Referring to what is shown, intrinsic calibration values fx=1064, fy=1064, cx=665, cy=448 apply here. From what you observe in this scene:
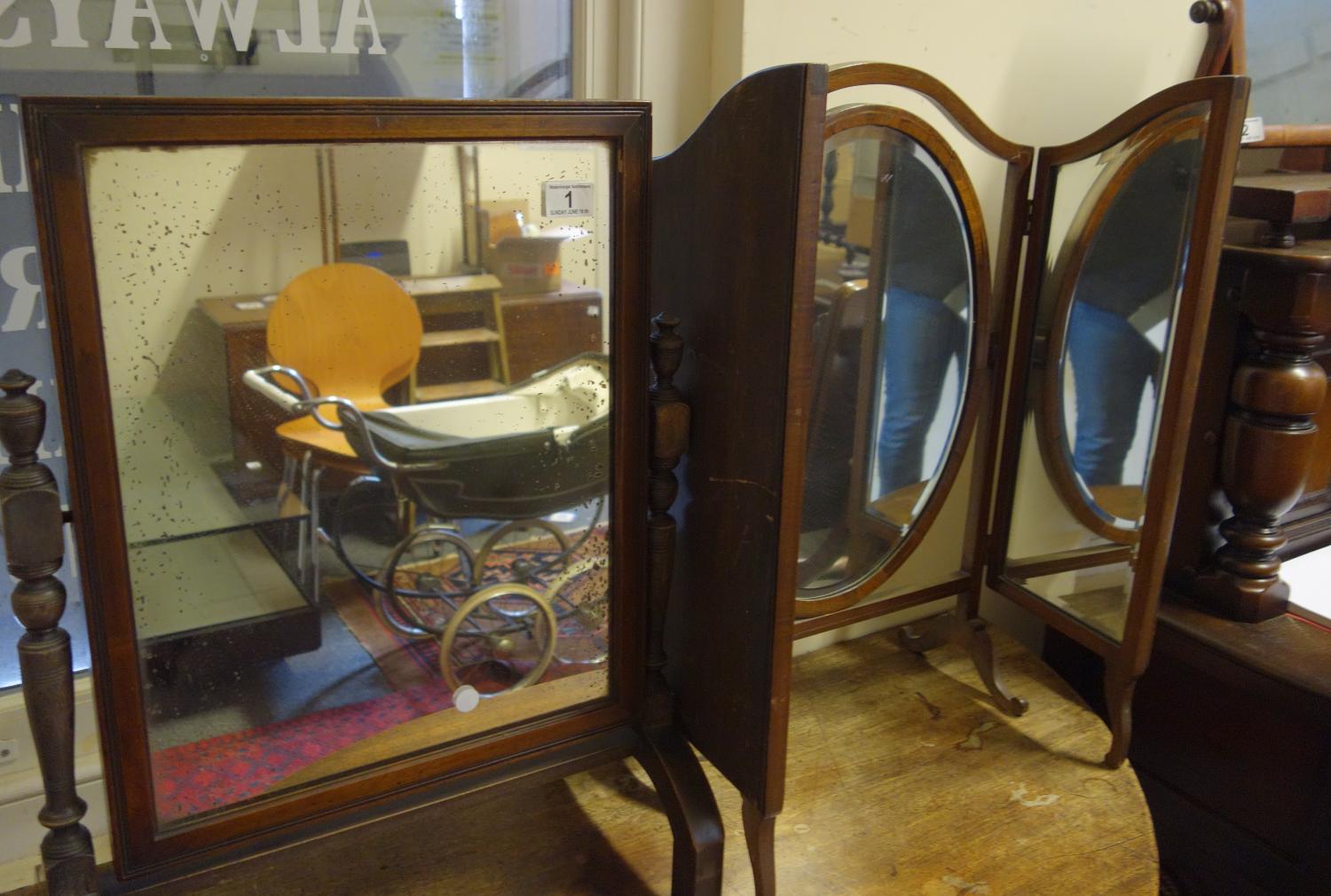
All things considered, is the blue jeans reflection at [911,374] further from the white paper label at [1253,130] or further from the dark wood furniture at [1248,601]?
the white paper label at [1253,130]

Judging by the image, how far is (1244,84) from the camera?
0.98 metres

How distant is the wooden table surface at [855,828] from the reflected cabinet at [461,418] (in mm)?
97

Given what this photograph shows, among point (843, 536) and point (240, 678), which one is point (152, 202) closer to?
point (240, 678)

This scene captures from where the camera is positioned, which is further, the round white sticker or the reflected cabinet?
the round white sticker

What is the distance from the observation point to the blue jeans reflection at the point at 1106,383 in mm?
1213

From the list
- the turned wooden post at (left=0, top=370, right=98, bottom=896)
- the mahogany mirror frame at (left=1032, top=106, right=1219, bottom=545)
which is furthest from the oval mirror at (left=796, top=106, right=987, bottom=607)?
the turned wooden post at (left=0, top=370, right=98, bottom=896)

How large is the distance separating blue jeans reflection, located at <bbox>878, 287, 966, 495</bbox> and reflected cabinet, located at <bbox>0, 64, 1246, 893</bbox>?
2 cm

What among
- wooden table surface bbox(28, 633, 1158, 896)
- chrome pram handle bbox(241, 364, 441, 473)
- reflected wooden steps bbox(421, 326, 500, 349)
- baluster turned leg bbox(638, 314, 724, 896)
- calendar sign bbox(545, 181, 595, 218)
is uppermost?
calendar sign bbox(545, 181, 595, 218)

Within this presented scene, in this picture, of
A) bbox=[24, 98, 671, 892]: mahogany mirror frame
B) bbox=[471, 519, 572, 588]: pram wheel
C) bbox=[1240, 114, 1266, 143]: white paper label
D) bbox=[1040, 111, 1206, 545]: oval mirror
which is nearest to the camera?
bbox=[24, 98, 671, 892]: mahogany mirror frame

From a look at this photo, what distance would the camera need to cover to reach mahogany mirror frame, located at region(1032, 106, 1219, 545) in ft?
3.69

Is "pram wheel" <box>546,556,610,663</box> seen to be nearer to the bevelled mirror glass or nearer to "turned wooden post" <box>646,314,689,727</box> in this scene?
"turned wooden post" <box>646,314,689,727</box>

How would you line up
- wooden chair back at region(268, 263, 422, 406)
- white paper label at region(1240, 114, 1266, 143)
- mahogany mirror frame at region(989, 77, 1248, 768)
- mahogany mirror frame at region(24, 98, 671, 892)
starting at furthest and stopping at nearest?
white paper label at region(1240, 114, 1266, 143)
mahogany mirror frame at region(989, 77, 1248, 768)
wooden chair back at region(268, 263, 422, 406)
mahogany mirror frame at region(24, 98, 671, 892)

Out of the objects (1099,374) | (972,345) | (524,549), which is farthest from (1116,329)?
(524,549)

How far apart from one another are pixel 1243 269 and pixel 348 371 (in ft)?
3.35
